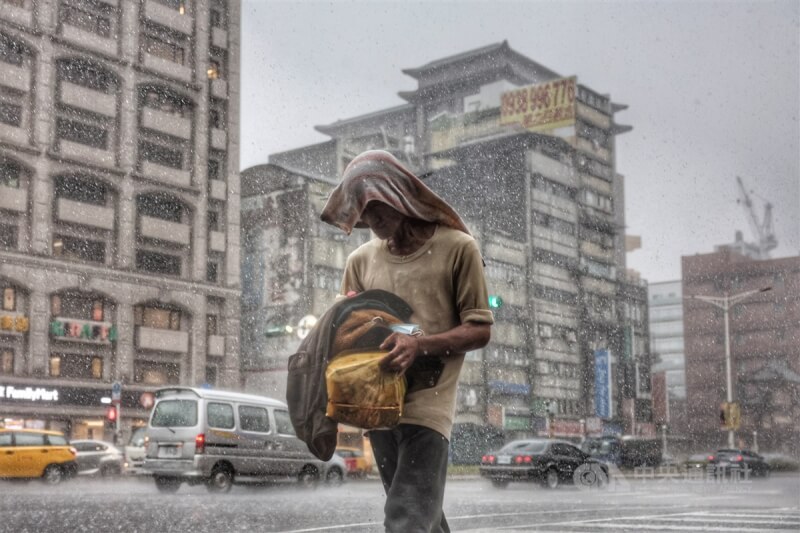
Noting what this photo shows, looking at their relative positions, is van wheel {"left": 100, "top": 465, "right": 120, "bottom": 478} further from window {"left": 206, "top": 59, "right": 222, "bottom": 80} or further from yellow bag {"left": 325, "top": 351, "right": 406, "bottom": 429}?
window {"left": 206, "top": 59, "right": 222, "bottom": 80}

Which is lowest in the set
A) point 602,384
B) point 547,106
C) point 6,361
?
point 602,384

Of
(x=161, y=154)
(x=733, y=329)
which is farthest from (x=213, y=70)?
(x=733, y=329)

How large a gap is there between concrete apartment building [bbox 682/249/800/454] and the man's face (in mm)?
105654

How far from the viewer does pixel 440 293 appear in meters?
2.54

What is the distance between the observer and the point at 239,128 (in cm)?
5341

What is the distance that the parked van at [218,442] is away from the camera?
52.5ft

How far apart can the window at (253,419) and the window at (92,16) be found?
3427cm

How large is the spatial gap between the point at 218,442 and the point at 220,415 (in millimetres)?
655

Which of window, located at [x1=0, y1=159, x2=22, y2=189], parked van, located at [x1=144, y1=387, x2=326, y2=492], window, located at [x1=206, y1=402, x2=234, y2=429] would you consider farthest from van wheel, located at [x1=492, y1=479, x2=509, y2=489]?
window, located at [x1=0, y1=159, x2=22, y2=189]

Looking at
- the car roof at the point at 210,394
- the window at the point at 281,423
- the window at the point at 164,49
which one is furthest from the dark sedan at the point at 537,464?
the window at the point at 164,49

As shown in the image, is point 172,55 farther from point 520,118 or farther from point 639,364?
point 639,364

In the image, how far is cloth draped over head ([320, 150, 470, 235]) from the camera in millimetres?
2502

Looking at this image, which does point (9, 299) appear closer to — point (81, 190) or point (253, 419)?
point (81, 190)

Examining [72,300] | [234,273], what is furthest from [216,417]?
[234,273]
